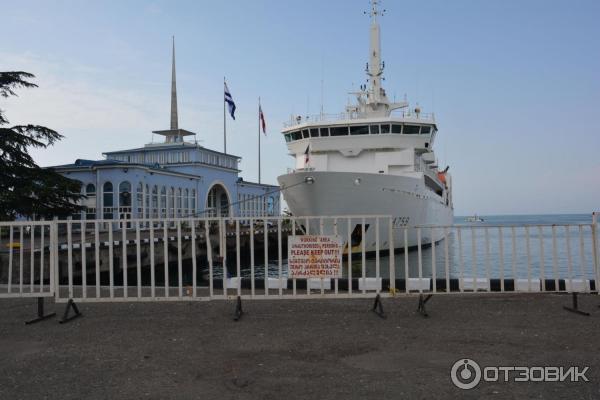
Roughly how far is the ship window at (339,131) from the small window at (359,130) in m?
0.29

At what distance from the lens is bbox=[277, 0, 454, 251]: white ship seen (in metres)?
20.5

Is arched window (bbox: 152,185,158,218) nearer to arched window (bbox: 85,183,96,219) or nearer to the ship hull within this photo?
arched window (bbox: 85,183,96,219)

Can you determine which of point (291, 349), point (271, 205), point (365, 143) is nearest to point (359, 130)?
point (365, 143)

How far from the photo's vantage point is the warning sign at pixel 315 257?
6750 mm

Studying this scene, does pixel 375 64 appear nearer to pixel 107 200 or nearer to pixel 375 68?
pixel 375 68

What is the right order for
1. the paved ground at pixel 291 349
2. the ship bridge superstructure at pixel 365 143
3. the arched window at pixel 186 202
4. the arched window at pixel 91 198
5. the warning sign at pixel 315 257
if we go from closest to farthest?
the paved ground at pixel 291 349, the warning sign at pixel 315 257, the ship bridge superstructure at pixel 365 143, the arched window at pixel 91 198, the arched window at pixel 186 202

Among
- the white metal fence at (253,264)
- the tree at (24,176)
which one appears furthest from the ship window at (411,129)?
the tree at (24,176)

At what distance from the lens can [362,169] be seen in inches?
957

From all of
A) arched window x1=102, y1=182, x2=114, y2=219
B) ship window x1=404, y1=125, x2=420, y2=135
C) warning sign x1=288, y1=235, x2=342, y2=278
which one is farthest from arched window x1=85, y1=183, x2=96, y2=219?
warning sign x1=288, y1=235, x2=342, y2=278

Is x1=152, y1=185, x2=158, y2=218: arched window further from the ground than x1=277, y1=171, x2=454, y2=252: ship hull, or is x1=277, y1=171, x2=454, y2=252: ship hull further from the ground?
x1=152, y1=185, x2=158, y2=218: arched window

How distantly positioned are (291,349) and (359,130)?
19.9 meters

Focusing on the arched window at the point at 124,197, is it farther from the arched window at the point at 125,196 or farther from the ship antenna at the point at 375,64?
the ship antenna at the point at 375,64

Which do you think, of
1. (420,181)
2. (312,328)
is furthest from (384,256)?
(312,328)

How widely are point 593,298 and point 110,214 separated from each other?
1140 inches
